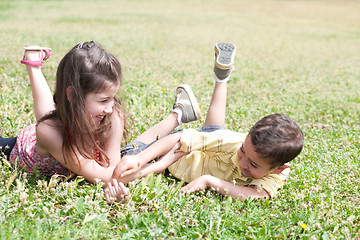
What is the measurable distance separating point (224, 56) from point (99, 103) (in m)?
2.36

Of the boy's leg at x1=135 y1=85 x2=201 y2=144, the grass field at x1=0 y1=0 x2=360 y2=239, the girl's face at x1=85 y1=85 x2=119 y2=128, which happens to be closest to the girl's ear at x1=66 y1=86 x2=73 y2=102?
the girl's face at x1=85 y1=85 x2=119 y2=128

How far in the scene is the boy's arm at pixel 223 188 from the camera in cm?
400

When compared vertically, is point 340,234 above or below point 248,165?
below

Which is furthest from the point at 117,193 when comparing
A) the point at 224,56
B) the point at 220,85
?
the point at 224,56

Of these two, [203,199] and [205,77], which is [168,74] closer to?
[205,77]

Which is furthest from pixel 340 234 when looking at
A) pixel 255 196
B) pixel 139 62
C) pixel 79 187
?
pixel 139 62

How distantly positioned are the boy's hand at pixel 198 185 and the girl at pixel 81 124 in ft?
2.52

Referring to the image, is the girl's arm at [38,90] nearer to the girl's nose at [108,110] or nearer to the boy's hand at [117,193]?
the girl's nose at [108,110]

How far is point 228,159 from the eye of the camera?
14.4 ft

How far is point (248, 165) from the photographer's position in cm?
408

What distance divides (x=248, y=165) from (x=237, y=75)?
7.00 m

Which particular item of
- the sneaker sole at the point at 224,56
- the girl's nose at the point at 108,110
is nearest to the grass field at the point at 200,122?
the girl's nose at the point at 108,110

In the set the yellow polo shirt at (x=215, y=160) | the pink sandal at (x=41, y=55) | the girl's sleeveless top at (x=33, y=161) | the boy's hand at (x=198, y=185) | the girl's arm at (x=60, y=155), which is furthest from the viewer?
the pink sandal at (x=41, y=55)

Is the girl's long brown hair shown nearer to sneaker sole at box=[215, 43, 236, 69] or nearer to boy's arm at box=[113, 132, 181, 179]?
boy's arm at box=[113, 132, 181, 179]
